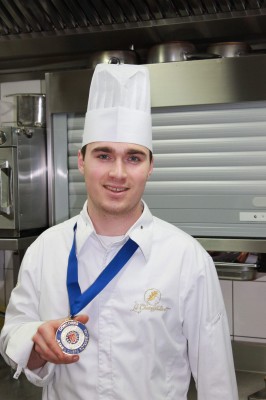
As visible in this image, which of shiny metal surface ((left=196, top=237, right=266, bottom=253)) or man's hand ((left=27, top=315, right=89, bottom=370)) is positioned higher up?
shiny metal surface ((left=196, top=237, right=266, bottom=253))

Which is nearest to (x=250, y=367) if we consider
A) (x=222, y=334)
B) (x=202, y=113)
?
(x=222, y=334)

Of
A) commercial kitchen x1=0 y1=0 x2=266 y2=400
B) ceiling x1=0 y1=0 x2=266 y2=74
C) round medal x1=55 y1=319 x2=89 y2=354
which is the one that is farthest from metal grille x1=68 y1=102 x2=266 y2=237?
round medal x1=55 y1=319 x2=89 y2=354

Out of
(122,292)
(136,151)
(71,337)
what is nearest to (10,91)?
(136,151)

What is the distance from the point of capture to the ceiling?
5.89 feet

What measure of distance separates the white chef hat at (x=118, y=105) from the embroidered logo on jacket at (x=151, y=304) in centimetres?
35

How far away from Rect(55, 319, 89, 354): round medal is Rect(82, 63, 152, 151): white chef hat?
432mm

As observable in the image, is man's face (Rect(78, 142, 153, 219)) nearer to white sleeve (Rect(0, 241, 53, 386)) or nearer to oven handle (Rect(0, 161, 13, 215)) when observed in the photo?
white sleeve (Rect(0, 241, 53, 386))

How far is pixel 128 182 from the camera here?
1.18 meters

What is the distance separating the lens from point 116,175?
1171 mm

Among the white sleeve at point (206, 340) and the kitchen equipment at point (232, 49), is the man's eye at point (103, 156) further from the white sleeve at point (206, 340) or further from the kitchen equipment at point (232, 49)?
the kitchen equipment at point (232, 49)

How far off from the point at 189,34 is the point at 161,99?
1.08 feet

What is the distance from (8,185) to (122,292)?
831 millimetres

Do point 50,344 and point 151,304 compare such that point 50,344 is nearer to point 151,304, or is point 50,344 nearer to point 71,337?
point 71,337

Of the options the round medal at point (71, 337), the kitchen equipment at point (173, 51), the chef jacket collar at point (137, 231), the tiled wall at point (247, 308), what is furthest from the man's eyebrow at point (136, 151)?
the tiled wall at point (247, 308)
